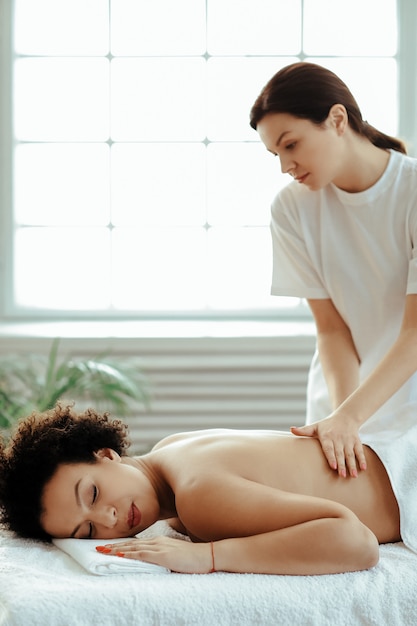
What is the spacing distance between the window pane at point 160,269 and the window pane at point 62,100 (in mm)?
467

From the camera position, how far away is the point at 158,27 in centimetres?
360

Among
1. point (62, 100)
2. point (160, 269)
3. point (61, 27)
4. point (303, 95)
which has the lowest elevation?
point (160, 269)

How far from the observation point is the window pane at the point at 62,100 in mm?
3621

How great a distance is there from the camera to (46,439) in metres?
1.77

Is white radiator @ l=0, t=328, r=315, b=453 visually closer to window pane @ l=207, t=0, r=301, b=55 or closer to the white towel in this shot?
window pane @ l=207, t=0, r=301, b=55

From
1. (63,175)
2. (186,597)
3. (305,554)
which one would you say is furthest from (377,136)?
(63,175)

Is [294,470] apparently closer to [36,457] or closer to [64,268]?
[36,457]

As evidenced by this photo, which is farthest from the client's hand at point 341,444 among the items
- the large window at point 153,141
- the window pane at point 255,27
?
the window pane at point 255,27

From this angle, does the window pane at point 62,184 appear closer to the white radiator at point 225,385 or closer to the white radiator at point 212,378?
the white radiator at point 212,378

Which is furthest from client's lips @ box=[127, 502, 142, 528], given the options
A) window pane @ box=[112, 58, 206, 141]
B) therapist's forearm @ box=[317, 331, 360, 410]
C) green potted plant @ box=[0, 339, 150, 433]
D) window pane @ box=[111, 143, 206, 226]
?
window pane @ box=[112, 58, 206, 141]

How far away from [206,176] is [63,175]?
0.59 m

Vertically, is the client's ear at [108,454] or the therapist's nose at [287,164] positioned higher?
the therapist's nose at [287,164]

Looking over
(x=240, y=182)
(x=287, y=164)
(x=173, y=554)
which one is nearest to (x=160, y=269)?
(x=240, y=182)

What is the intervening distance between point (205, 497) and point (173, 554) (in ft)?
0.39
